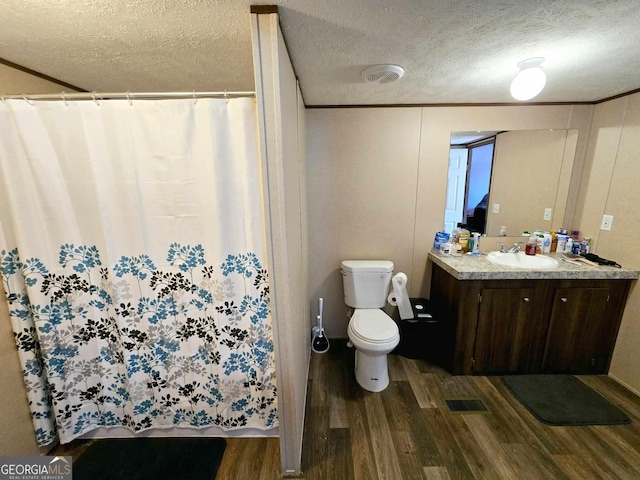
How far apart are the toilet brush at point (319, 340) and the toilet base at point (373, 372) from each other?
52 cm

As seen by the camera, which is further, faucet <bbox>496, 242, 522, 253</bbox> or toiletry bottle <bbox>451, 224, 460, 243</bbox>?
toiletry bottle <bbox>451, 224, 460, 243</bbox>

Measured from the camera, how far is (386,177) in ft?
7.51

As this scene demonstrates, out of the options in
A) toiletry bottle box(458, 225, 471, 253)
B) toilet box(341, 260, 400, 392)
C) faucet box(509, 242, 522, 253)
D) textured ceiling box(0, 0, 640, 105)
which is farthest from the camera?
toiletry bottle box(458, 225, 471, 253)

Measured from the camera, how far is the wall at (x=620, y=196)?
1821 millimetres

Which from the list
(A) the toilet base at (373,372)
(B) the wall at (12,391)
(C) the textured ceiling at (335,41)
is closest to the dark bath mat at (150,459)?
(B) the wall at (12,391)

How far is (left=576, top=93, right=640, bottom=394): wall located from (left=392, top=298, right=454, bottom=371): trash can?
4.06 feet

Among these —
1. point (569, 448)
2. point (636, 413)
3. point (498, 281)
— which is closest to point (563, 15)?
point (498, 281)

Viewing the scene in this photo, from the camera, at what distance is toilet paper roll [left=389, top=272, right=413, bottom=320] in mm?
2188

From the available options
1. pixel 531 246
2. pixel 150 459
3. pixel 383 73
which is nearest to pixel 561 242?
pixel 531 246

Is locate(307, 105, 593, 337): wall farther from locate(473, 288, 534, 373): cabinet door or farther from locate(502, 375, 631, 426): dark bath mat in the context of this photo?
locate(502, 375, 631, 426): dark bath mat

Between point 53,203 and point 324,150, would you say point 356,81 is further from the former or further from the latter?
point 53,203

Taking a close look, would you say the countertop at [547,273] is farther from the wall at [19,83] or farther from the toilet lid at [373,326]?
the wall at [19,83]

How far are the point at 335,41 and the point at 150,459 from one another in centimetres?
241

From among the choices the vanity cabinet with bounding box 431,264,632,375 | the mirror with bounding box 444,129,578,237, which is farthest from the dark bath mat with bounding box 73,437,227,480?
the mirror with bounding box 444,129,578,237
